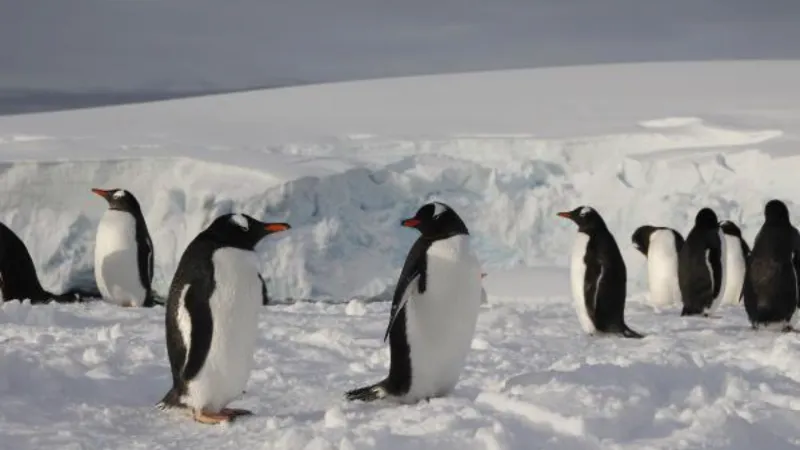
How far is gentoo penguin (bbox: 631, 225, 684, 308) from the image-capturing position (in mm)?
Result: 9789

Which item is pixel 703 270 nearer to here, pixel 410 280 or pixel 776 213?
pixel 776 213

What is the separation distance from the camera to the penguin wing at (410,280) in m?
3.97

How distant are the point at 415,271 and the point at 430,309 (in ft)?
0.52

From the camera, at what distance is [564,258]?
42.5 feet

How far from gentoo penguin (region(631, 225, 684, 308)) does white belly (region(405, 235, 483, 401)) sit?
5993 mm

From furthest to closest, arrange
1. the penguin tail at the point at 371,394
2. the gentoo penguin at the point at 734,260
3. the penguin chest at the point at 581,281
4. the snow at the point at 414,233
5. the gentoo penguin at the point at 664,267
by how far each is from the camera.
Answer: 1. the gentoo penguin at the point at 734,260
2. the gentoo penguin at the point at 664,267
3. the penguin chest at the point at 581,281
4. the penguin tail at the point at 371,394
5. the snow at the point at 414,233

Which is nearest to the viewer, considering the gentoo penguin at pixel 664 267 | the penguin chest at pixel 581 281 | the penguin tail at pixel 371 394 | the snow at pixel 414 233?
the snow at pixel 414 233

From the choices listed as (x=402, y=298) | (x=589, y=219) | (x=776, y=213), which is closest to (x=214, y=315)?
(x=402, y=298)

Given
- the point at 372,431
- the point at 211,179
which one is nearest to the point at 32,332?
the point at 372,431

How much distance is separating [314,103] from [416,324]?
17.8 metres

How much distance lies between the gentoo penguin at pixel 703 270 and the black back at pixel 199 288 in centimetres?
523

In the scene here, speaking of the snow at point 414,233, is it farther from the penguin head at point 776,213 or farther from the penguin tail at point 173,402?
the penguin head at point 776,213

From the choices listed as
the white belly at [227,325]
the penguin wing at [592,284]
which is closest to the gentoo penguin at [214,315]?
the white belly at [227,325]

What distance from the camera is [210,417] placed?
12.3 feet
